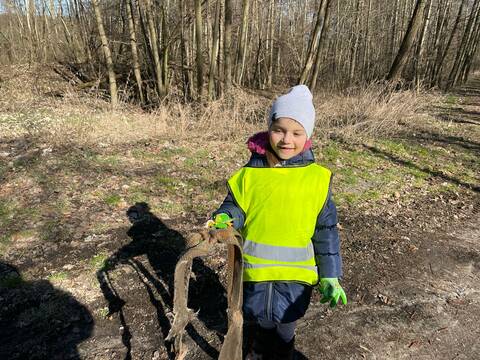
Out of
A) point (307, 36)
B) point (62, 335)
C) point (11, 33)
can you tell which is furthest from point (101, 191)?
point (307, 36)

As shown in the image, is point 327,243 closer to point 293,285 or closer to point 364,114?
point 293,285

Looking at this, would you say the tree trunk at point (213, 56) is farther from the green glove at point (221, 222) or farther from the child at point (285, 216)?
the green glove at point (221, 222)

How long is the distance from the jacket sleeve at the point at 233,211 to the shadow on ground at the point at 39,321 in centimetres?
159

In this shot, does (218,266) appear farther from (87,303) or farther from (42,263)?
(42,263)

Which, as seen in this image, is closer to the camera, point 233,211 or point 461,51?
point 233,211

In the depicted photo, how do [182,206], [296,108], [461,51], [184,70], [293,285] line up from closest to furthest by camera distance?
[296,108]
[293,285]
[182,206]
[184,70]
[461,51]

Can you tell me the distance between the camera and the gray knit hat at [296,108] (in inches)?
71.3

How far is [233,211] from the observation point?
189 centimetres

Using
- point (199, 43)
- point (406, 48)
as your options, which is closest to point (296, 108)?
point (199, 43)

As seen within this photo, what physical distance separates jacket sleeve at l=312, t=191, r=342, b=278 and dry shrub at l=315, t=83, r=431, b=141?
5958mm

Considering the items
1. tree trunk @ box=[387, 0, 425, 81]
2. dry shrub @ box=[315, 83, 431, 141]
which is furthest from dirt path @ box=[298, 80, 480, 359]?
tree trunk @ box=[387, 0, 425, 81]

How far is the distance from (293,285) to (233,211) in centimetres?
53

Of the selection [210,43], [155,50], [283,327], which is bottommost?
[283,327]

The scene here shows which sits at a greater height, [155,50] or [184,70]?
[155,50]
